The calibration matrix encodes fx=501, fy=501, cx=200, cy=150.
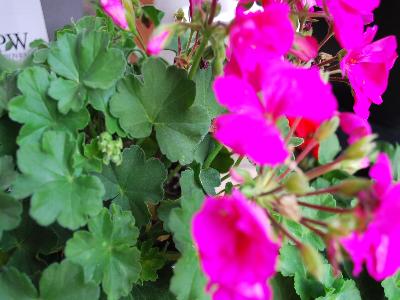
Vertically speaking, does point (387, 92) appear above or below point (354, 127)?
below

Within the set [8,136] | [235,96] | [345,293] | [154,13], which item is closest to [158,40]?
[235,96]

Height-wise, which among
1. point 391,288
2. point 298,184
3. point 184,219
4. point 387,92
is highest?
point 298,184

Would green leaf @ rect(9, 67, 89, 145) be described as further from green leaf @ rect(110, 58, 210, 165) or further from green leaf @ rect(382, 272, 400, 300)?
green leaf @ rect(382, 272, 400, 300)

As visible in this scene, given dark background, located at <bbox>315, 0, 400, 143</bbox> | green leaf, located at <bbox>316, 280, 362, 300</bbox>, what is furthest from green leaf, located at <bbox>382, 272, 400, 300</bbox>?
dark background, located at <bbox>315, 0, 400, 143</bbox>

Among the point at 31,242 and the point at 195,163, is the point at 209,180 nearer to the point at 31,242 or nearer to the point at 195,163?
the point at 195,163

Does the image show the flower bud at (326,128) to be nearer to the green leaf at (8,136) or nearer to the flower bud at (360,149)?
the flower bud at (360,149)

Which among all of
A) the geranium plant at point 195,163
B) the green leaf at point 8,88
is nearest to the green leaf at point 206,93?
the geranium plant at point 195,163

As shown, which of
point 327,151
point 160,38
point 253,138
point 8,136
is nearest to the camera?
point 253,138

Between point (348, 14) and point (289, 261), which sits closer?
point (348, 14)
